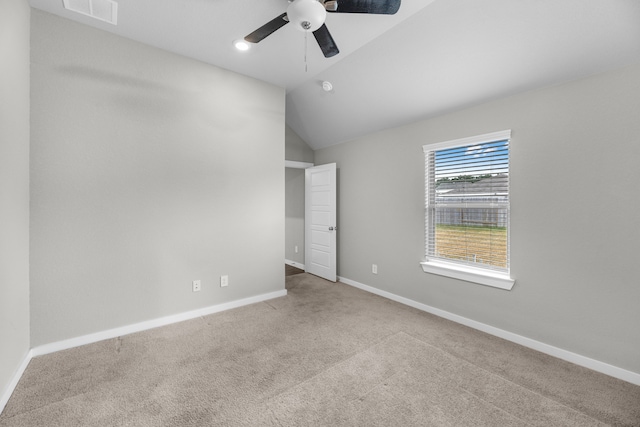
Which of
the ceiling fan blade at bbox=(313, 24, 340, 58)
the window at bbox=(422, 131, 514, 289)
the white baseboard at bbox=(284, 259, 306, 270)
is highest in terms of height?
the ceiling fan blade at bbox=(313, 24, 340, 58)

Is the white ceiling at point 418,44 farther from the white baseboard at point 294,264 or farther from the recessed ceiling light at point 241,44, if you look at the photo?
the white baseboard at point 294,264

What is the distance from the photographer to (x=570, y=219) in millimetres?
2246

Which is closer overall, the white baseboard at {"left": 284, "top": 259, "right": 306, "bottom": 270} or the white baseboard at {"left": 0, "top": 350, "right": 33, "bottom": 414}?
the white baseboard at {"left": 0, "top": 350, "right": 33, "bottom": 414}

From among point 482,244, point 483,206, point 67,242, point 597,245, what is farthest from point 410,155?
point 67,242

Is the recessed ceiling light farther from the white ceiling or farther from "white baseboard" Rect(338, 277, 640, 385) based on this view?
"white baseboard" Rect(338, 277, 640, 385)

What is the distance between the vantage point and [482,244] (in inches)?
113

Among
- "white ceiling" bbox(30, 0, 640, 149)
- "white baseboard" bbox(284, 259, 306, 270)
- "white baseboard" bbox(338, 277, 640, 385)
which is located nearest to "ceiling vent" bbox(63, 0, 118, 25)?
"white ceiling" bbox(30, 0, 640, 149)

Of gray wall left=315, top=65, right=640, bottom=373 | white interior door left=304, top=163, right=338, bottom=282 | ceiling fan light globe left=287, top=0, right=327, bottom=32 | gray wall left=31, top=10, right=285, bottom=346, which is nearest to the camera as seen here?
ceiling fan light globe left=287, top=0, right=327, bottom=32

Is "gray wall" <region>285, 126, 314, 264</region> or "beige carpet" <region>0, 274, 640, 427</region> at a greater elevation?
"gray wall" <region>285, 126, 314, 264</region>

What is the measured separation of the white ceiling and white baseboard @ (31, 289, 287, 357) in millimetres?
2859

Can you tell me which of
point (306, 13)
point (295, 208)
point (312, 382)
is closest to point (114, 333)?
point (312, 382)

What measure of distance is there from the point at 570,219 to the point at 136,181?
4.00m

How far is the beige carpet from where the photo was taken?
1.62m

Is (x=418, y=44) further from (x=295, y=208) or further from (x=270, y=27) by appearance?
(x=295, y=208)
